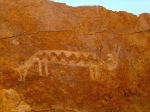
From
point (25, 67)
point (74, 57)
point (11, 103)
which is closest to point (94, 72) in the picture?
point (74, 57)

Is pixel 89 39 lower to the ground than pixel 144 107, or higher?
higher

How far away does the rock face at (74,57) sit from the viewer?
486 centimetres

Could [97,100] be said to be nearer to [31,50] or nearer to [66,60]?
[66,60]

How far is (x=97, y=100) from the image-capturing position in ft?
16.4

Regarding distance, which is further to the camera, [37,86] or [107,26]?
[107,26]

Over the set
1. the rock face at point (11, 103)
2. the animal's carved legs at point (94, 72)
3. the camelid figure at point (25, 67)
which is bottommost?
the rock face at point (11, 103)

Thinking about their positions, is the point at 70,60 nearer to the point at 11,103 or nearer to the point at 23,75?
the point at 23,75

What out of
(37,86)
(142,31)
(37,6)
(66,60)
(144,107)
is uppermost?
(37,6)

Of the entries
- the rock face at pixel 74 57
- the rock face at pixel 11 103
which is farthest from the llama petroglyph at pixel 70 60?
the rock face at pixel 11 103

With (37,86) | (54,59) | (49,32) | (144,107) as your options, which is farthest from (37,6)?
(144,107)

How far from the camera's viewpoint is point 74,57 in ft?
16.6

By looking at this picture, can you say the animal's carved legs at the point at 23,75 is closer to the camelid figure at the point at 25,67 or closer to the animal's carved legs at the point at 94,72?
the camelid figure at the point at 25,67

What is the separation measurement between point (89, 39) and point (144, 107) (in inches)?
46.4

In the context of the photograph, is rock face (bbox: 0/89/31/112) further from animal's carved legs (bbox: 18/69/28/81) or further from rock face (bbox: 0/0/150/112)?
animal's carved legs (bbox: 18/69/28/81)
